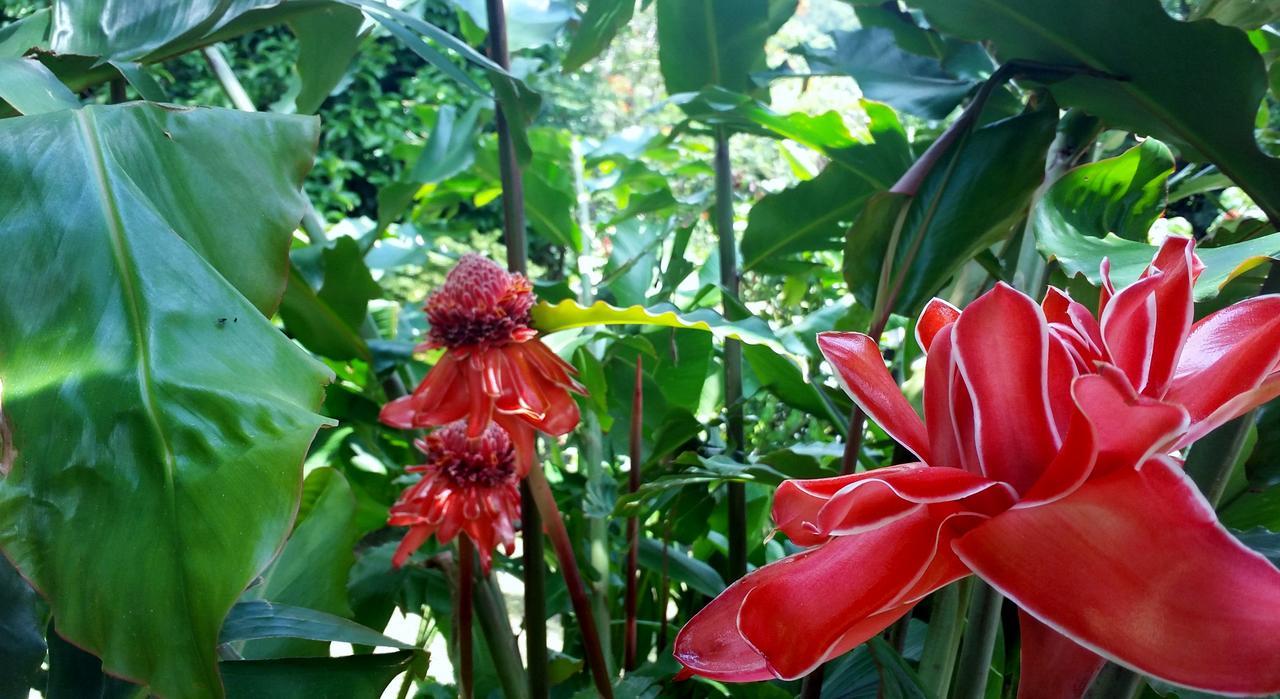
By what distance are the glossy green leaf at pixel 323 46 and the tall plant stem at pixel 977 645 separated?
0.58 metres

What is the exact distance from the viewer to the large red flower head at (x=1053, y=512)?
17 cm

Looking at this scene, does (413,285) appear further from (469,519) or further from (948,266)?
(948,266)

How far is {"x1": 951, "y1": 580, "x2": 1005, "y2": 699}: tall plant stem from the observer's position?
30 cm

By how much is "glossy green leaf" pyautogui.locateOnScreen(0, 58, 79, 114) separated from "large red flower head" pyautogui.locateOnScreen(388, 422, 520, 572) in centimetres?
34

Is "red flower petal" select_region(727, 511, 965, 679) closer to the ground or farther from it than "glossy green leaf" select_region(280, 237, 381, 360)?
farther from it

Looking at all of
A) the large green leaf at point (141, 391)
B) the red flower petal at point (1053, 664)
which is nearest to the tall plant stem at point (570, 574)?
the large green leaf at point (141, 391)

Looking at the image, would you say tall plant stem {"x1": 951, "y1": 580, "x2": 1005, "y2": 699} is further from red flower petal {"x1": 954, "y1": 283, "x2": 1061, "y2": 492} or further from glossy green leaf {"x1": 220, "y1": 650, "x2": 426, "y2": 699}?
glossy green leaf {"x1": 220, "y1": 650, "x2": 426, "y2": 699}

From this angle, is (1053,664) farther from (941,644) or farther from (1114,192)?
(1114,192)

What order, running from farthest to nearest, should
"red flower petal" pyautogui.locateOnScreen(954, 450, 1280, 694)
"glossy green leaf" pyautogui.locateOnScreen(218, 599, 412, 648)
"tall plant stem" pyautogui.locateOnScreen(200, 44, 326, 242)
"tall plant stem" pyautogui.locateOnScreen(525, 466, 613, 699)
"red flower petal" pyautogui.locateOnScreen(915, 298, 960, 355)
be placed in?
"tall plant stem" pyautogui.locateOnScreen(200, 44, 326, 242), "tall plant stem" pyautogui.locateOnScreen(525, 466, 613, 699), "glossy green leaf" pyautogui.locateOnScreen(218, 599, 412, 648), "red flower petal" pyautogui.locateOnScreen(915, 298, 960, 355), "red flower petal" pyautogui.locateOnScreen(954, 450, 1280, 694)

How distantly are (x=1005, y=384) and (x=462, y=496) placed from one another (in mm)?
491

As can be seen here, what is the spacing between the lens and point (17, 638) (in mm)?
383

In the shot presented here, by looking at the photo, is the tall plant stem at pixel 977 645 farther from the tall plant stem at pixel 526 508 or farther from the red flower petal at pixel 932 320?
the tall plant stem at pixel 526 508

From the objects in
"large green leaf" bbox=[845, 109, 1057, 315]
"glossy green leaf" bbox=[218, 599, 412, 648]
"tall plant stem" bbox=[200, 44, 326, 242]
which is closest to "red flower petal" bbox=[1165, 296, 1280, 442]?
"large green leaf" bbox=[845, 109, 1057, 315]

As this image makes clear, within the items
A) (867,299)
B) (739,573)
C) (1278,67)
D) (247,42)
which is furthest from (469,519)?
(247,42)
